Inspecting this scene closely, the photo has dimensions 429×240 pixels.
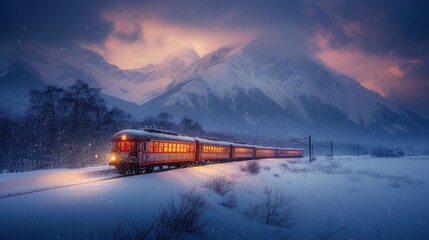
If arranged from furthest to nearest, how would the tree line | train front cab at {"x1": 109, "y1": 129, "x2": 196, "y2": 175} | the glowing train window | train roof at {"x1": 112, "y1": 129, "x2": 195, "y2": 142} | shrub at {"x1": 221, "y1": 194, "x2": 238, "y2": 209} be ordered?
the tree line → train roof at {"x1": 112, "y1": 129, "x2": 195, "y2": 142} → the glowing train window → train front cab at {"x1": 109, "y1": 129, "x2": 196, "y2": 175} → shrub at {"x1": 221, "y1": 194, "x2": 238, "y2": 209}

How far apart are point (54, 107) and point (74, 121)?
297 centimetres

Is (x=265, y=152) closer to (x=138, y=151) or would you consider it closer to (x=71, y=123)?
(x=71, y=123)

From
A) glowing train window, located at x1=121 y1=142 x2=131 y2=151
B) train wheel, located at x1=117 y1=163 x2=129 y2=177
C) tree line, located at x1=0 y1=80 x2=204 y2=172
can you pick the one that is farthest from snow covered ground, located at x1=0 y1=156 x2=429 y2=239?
tree line, located at x1=0 y1=80 x2=204 y2=172

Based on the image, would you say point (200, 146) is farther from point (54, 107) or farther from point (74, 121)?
point (54, 107)

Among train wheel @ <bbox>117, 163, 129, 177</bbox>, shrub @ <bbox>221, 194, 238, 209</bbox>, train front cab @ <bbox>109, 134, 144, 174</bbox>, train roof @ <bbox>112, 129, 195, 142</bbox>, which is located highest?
train roof @ <bbox>112, 129, 195, 142</bbox>

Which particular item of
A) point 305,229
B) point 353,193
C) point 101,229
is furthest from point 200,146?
point 101,229

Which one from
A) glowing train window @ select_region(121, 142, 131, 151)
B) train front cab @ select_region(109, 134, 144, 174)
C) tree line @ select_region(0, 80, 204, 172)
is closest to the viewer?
train front cab @ select_region(109, 134, 144, 174)

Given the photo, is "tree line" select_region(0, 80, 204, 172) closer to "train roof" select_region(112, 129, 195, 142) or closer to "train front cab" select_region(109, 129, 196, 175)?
"train roof" select_region(112, 129, 195, 142)

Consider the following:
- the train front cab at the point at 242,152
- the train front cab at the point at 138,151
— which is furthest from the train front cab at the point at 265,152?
the train front cab at the point at 138,151

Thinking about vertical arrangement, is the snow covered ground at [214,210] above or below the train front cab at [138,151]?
below

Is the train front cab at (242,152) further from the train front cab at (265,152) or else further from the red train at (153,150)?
the red train at (153,150)

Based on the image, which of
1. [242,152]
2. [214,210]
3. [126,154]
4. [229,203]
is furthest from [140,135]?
[242,152]

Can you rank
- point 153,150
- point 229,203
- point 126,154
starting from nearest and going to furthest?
point 229,203 → point 126,154 → point 153,150

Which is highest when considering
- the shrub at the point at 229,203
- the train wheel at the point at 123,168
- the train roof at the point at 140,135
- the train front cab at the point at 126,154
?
the train roof at the point at 140,135
